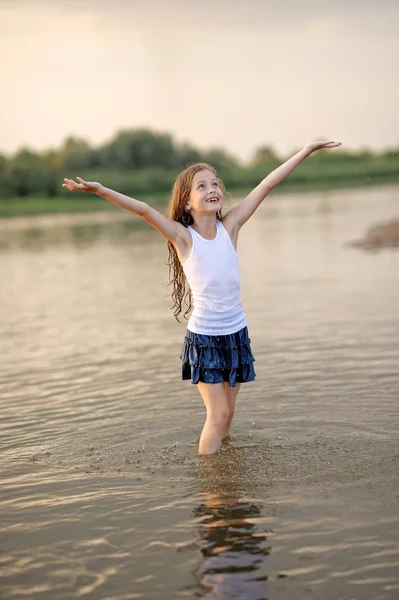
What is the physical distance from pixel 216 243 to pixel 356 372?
8.08 ft

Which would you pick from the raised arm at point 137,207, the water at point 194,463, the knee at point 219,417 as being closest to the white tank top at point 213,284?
the raised arm at point 137,207

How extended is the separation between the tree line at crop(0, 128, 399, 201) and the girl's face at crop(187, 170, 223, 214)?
172ft

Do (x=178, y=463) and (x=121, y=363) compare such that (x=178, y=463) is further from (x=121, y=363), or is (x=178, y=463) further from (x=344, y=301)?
(x=344, y=301)

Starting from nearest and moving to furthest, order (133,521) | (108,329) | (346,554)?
(346,554), (133,521), (108,329)

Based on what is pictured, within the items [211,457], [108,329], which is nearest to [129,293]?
[108,329]

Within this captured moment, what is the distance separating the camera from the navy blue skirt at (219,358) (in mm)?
5434

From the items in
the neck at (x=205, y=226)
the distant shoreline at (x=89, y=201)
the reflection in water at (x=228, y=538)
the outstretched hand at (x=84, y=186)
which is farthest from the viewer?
the distant shoreline at (x=89, y=201)

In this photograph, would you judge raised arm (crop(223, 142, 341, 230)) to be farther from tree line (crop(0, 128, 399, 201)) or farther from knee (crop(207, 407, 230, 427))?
tree line (crop(0, 128, 399, 201))

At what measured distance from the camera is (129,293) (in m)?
14.2

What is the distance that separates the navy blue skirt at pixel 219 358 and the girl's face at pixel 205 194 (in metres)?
0.77

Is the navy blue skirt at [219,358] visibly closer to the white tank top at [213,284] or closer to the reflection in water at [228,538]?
the white tank top at [213,284]

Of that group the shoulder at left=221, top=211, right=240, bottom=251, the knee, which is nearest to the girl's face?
the shoulder at left=221, top=211, right=240, bottom=251

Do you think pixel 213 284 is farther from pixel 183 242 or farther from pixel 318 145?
pixel 318 145

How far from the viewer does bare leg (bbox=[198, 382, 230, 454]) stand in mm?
5477
